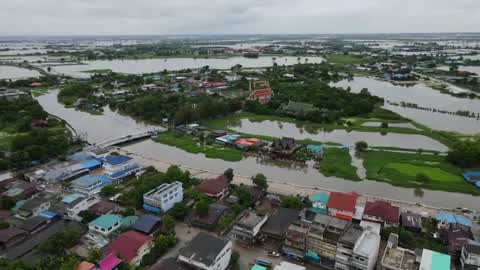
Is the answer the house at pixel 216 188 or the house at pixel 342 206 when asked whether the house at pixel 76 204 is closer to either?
the house at pixel 216 188

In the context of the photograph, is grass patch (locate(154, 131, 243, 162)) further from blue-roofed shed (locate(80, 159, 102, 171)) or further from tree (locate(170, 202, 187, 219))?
tree (locate(170, 202, 187, 219))

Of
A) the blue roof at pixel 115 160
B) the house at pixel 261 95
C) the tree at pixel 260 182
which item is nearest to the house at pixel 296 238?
the tree at pixel 260 182

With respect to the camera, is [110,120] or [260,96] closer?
[110,120]

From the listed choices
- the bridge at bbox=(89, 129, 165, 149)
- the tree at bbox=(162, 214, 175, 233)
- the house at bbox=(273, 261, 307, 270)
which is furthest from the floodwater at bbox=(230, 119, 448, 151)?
the house at bbox=(273, 261, 307, 270)

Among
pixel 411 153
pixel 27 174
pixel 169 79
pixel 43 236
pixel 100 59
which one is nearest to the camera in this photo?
pixel 43 236

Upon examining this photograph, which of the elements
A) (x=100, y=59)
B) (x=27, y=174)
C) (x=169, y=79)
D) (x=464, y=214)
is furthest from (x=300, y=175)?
(x=100, y=59)

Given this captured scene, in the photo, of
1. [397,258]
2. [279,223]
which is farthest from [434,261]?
[279,223]

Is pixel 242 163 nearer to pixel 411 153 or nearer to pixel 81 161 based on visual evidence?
pixel 81 161
